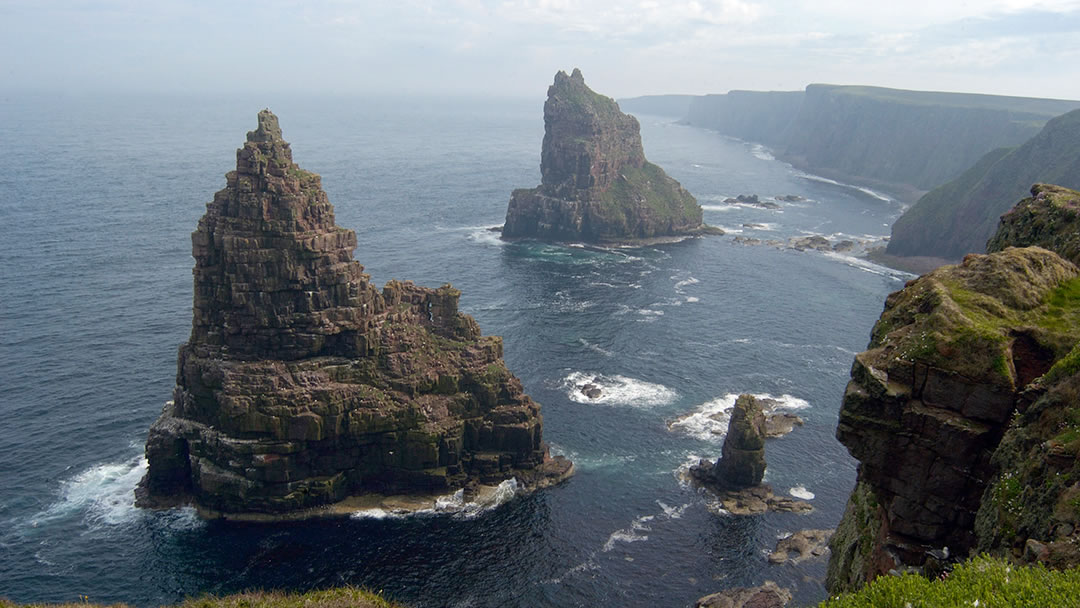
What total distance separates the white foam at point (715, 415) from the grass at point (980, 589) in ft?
264

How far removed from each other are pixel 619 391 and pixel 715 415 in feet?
54.0

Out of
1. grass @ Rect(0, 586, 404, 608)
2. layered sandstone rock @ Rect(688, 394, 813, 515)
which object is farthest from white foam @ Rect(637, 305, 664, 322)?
grass @ Rect(0, 586, 404, 608)

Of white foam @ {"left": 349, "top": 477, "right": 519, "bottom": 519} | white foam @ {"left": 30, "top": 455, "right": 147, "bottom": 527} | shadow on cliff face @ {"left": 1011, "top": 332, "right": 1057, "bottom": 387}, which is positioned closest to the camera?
shadow on cliff face @ {"left": 1011, "top": 332, "right": 1057, "bottom": 387}

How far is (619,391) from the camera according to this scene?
127 metres

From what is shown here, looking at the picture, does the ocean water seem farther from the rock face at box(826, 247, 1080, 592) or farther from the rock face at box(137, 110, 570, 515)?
the rock face at box(826, 247, 1080, 592)

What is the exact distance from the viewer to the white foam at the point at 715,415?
115 meters

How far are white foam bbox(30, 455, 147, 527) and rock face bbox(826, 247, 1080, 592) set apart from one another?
8194 centimetres

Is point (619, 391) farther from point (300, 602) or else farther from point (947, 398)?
point (947, 398)

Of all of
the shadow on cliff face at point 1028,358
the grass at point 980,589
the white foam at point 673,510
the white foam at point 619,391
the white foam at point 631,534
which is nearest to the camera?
the grass at point 980,589

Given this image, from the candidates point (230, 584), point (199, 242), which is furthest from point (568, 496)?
point (199, 242)

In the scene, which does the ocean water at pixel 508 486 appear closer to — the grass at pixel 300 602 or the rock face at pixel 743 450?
the rock face at pixel 743 450

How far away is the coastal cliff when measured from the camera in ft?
124

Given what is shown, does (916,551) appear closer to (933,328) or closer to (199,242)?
(933,328)

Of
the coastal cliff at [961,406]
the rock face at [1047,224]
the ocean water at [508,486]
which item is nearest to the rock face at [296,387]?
the ocean water at [508,486]
